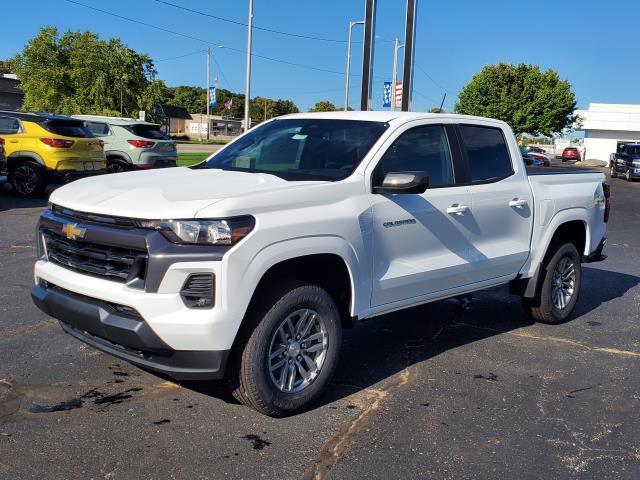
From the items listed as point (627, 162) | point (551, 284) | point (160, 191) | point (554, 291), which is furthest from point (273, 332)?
point (627, 162)

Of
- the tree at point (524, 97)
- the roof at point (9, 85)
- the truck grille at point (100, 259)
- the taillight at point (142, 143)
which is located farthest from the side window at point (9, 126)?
the tree at point (524, 97)

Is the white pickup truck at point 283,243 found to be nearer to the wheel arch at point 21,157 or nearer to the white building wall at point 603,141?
the wheel arch at point 21,157

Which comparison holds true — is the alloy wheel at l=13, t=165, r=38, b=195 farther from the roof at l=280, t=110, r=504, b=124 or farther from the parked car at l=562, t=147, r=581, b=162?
the parked car at l=562, t=147, r=581, b=162

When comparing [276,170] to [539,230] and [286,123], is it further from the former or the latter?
[539,230]

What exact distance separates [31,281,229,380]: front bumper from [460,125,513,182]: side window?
9.02 ft

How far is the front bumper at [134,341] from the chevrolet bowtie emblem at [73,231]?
335 millimetres

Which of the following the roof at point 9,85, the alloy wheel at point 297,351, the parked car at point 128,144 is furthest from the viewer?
the roof at point 9,85

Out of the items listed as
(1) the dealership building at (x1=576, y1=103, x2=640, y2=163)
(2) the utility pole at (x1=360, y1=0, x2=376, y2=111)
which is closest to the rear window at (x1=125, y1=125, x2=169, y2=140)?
(2) the utility pole at (x1=360, y1=0, x2=376, y2=111)

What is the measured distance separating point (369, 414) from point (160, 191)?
6.08 ft

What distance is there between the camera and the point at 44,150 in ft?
44.5

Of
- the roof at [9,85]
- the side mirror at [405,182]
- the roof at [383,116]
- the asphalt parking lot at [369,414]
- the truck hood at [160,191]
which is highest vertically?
the roof at [9,85]

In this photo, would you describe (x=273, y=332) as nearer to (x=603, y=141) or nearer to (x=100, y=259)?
(x=100, y=259)

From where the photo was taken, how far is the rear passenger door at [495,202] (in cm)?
521

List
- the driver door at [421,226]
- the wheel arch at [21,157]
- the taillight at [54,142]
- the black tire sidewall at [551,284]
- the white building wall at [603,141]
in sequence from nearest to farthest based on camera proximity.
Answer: the driver door at [421,226] → the black tire sidewall at [551,284] → the taillight at [54,142] → the wheel arch at [21,157] → the white building wall at [603,141]
